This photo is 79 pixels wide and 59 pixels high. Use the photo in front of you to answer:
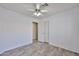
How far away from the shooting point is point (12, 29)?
166 inches

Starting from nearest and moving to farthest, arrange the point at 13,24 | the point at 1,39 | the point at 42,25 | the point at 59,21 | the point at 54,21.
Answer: the point at 1,39 → the point at 13,24 → the point at 59,21 → the point at 54,21 → the point at 42,25

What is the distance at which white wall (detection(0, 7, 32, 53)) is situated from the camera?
145 inches

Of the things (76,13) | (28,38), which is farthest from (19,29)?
(76,13)

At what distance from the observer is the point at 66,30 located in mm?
4176

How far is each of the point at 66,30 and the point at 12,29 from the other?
10.7 feet

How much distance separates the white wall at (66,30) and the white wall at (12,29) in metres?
2.14

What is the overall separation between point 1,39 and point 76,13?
4.13 meters

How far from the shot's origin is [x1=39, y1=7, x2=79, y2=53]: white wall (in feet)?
12.1

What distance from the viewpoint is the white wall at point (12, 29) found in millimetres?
3686

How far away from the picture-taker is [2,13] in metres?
3.64

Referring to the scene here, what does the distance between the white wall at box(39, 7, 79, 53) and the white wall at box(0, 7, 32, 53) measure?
214cm

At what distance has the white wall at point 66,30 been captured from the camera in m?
3.68

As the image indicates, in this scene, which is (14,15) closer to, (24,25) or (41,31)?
(24,25)

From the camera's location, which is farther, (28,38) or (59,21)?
(28,38)
